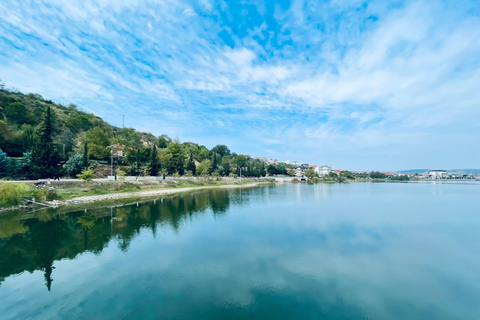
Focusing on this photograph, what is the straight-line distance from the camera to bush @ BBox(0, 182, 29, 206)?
21097 mm

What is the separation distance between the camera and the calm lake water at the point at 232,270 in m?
8.19

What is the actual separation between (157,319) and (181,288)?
2.04 m

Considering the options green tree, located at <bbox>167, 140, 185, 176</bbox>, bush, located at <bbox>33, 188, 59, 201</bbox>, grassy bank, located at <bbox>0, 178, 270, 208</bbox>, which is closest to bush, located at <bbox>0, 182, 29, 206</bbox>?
grassy bank, located at <bbox>0, 178, 270, 208</bbox>

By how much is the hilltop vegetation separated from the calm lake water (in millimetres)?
15526

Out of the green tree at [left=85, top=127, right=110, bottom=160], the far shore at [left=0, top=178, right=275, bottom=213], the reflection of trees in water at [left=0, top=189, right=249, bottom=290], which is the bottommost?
the reflection of trees in water at [left=0, top=189, right=249, bottom=290]

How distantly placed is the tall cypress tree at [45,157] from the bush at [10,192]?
9.14 meters

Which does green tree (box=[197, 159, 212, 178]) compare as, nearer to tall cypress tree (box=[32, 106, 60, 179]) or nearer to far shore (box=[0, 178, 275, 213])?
far shore (box=[0, 178, 275, 213])

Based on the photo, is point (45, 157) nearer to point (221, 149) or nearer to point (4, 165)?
point (4, 165)

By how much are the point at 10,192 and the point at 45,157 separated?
11.3 meters

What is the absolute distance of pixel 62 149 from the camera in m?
47.5

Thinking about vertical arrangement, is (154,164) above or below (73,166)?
above

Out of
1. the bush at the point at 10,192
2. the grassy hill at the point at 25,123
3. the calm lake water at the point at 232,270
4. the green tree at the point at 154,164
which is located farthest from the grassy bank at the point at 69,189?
the grassy hill at the point at 25,123

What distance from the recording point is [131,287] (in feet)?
31.3

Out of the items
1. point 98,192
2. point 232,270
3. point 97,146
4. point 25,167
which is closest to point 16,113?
point 97,146
